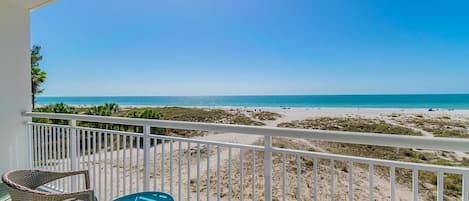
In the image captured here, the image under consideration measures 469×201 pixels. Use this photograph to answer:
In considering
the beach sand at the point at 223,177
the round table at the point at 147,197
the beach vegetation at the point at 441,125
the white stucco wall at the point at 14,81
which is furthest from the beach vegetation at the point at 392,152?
the white stucco wall at the point at 14,81

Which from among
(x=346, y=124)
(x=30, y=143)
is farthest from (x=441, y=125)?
(x=30, y=143)

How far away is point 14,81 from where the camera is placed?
3598mm

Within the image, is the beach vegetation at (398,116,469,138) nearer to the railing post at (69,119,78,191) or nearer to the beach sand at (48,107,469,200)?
the beach sand at (48,107,469,200)

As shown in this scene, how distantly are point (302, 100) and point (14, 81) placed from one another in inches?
1017

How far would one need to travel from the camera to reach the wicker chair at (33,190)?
5.33 feet

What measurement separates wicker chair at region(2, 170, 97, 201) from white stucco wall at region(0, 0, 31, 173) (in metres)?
1.93

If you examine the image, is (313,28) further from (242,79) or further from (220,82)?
(220,82)

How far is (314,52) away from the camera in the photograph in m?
25.0

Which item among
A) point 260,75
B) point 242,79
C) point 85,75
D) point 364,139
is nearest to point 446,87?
point 260,75

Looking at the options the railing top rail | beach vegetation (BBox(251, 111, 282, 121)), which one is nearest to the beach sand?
the railing top rail

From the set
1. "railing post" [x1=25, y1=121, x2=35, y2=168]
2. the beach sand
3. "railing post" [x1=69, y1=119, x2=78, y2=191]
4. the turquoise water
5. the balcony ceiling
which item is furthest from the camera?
the turquoise water

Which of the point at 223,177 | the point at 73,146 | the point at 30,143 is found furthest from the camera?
the point at 223,177

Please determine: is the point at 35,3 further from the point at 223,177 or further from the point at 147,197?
the point at 223,177

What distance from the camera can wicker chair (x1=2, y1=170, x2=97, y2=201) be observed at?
5.33 feet
